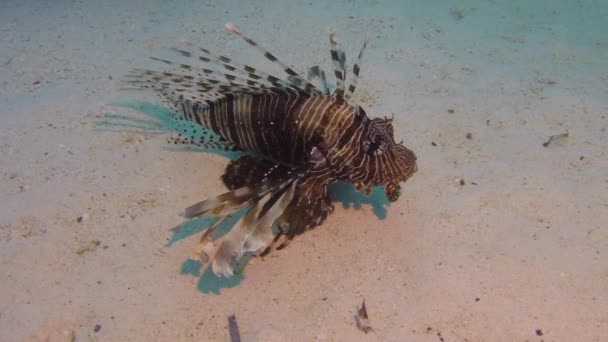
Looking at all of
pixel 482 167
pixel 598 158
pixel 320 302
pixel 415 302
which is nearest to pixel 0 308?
pixel 320 302

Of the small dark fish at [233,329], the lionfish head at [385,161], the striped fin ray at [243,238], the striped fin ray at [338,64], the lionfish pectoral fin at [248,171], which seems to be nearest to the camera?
the striped fin ray at [243,238]

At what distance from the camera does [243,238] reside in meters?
3.25

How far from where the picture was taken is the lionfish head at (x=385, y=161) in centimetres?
365

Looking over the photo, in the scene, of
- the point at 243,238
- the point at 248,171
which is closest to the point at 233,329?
the point at 243,238

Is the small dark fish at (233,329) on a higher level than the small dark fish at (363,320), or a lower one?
lower

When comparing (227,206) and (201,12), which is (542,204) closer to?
(227,206)

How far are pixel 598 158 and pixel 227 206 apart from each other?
3.85 meters

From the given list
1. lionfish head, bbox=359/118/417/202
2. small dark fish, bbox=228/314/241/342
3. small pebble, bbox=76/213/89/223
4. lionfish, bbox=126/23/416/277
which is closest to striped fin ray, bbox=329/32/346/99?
lionfish, bbox=126/23/416/277

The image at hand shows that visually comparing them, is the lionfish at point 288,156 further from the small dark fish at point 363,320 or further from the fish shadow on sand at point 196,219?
the small dark fish at point 363,320

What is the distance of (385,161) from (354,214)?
69cm

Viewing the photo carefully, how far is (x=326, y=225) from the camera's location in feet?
13.3

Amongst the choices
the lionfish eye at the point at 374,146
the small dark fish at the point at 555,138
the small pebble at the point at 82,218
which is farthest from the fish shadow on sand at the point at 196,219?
the small dark fish at the point at 555,138

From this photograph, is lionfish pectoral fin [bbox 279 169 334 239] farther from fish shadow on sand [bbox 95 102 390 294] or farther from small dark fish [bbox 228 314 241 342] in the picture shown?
small dark fish [bbox 228 314 241 342]

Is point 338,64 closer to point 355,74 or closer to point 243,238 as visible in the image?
point 355,74
